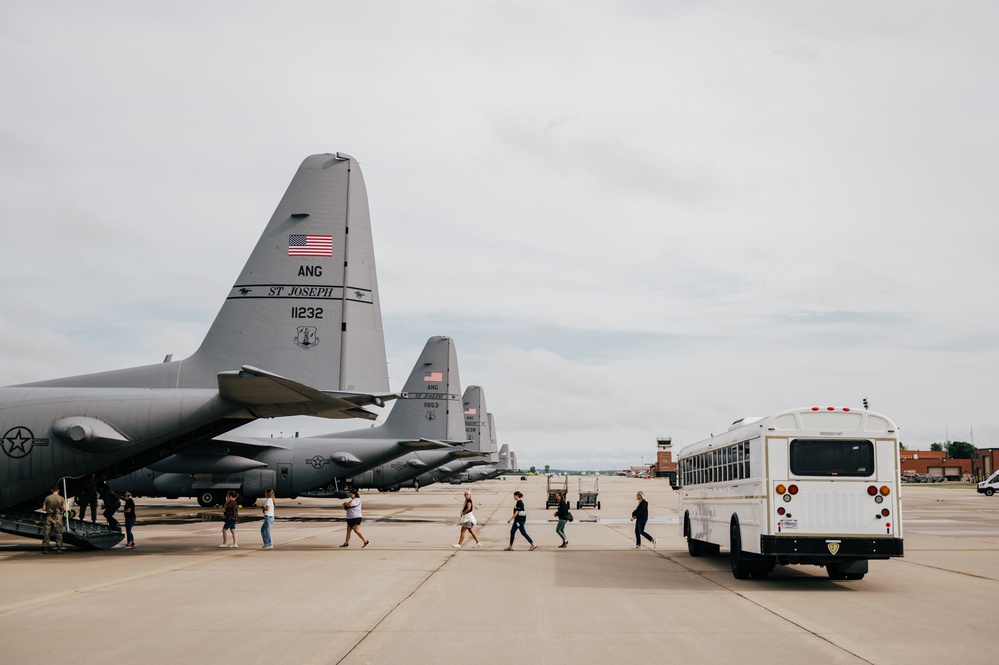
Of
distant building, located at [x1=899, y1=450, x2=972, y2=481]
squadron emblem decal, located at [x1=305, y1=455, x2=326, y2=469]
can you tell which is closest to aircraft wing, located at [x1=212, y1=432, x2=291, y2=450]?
squadron emblem decal, located at [x1=305, y1=455, x2=326, y2=469]

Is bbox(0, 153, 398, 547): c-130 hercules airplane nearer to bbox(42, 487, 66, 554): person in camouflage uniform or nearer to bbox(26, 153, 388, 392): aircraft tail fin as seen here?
bbox(26, 153, 388, 392): aircraft tail fin

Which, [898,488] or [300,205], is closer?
[898,488]

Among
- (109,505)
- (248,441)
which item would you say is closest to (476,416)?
(248,441)

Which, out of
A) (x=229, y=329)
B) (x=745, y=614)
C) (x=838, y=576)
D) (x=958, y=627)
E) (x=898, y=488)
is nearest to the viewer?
(x=958, y=627)

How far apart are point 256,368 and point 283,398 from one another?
3.48 ft

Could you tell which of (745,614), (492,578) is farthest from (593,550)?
(745,614)

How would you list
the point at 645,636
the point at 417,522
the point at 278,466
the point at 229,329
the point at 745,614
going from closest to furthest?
the point at 645,636 → the point at 745,614 → the point at 229,329 → the point at 417,522 → the point at 278,466

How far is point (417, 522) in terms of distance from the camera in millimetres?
39938

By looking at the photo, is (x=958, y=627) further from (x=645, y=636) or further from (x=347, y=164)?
(x=347, y=164)

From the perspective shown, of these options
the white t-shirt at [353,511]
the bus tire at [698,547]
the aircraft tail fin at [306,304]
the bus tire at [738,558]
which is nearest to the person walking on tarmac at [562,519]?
the bus tire at [698,547]

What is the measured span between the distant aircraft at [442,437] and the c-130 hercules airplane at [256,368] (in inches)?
990

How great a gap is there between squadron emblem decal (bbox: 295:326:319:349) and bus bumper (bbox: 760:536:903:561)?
1342cm

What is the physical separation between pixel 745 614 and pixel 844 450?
469 centimetres

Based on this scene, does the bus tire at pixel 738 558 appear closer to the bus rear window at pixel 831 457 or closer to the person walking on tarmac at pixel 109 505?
the bus rear window at pixel 831 457
